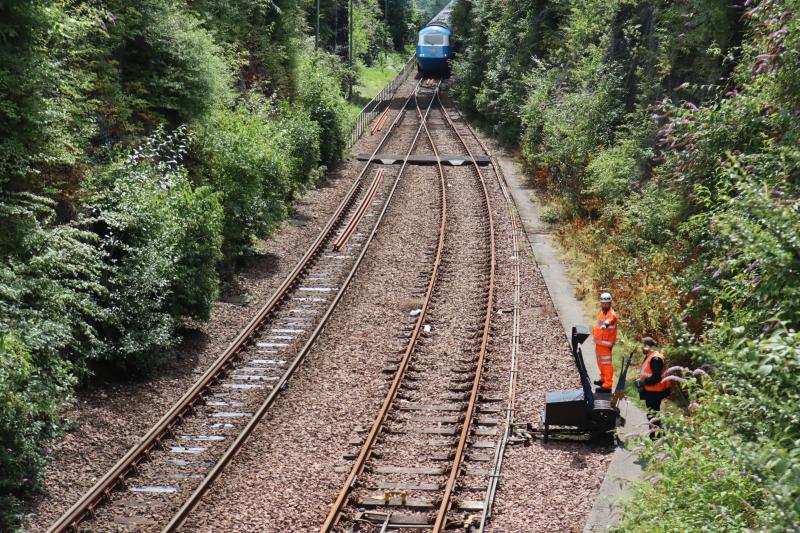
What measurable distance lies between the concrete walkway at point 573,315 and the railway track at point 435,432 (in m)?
1.31

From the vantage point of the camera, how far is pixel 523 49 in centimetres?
4056

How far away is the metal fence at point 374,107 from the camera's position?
39.1 meters

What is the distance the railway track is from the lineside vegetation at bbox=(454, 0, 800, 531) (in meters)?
2.26

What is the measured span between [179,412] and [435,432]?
3.71 meters

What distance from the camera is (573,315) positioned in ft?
52.6

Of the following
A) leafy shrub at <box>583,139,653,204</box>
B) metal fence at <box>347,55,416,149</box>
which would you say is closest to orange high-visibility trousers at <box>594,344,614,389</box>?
leafy shrub at <box>583,139,653,204</box>

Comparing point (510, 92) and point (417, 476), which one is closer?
point (417, 476)

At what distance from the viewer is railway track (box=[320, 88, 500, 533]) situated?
9.32 meters

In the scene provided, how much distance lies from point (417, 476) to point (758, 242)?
5104 mm

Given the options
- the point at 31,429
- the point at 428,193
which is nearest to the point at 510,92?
the point at 428,193

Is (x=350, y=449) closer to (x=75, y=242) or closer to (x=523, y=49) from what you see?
(x=75, y=242)

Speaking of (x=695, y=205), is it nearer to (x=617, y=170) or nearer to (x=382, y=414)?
(x=617, y=170)

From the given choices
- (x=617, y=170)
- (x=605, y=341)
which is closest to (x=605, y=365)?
(x=605, y=341)

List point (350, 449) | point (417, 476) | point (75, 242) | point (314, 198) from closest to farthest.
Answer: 1. point (417, 476)
2. point (350, 449)
3. point (75, 242)
4. point (314, 198)
